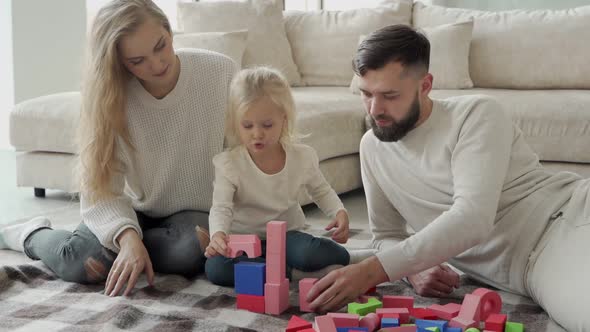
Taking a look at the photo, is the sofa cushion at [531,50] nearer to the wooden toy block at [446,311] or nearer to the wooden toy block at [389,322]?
the wooden toy block at [446,311]

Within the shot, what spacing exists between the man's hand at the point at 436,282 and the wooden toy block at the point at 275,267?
0.39 metres

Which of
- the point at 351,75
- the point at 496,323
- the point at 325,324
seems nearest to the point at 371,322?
the point at 325,324

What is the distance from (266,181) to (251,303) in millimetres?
386

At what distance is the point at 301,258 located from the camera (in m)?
2.12

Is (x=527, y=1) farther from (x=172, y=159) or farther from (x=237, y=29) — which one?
(x=172, y=159)

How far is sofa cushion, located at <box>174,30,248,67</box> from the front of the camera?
3967 mm

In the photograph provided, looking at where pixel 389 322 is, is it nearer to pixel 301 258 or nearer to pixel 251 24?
pixel 301 258

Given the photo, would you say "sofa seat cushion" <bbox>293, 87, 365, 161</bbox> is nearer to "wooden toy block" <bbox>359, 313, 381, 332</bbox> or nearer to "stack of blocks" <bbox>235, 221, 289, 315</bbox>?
"stack of blocks" <bbox>235, 221, 289, 315</bbox>

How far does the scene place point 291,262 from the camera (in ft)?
7.04

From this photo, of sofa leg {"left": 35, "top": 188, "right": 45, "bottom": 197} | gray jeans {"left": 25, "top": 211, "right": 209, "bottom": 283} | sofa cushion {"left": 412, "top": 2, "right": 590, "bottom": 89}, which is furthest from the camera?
sofa cushion {"left": 412, "top": 2, "right": 590, "bottom": 89}

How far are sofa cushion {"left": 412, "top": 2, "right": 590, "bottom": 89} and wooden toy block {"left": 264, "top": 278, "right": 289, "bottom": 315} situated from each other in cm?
255

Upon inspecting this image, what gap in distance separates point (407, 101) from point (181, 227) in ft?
2.59

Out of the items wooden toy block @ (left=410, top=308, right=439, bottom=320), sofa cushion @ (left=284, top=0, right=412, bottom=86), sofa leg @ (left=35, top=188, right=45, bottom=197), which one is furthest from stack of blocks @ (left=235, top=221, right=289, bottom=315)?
sofa cushion @ (left=284, top=0, right=412, bottom=86)

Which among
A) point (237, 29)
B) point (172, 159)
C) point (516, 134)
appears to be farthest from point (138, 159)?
point (237, 29)
